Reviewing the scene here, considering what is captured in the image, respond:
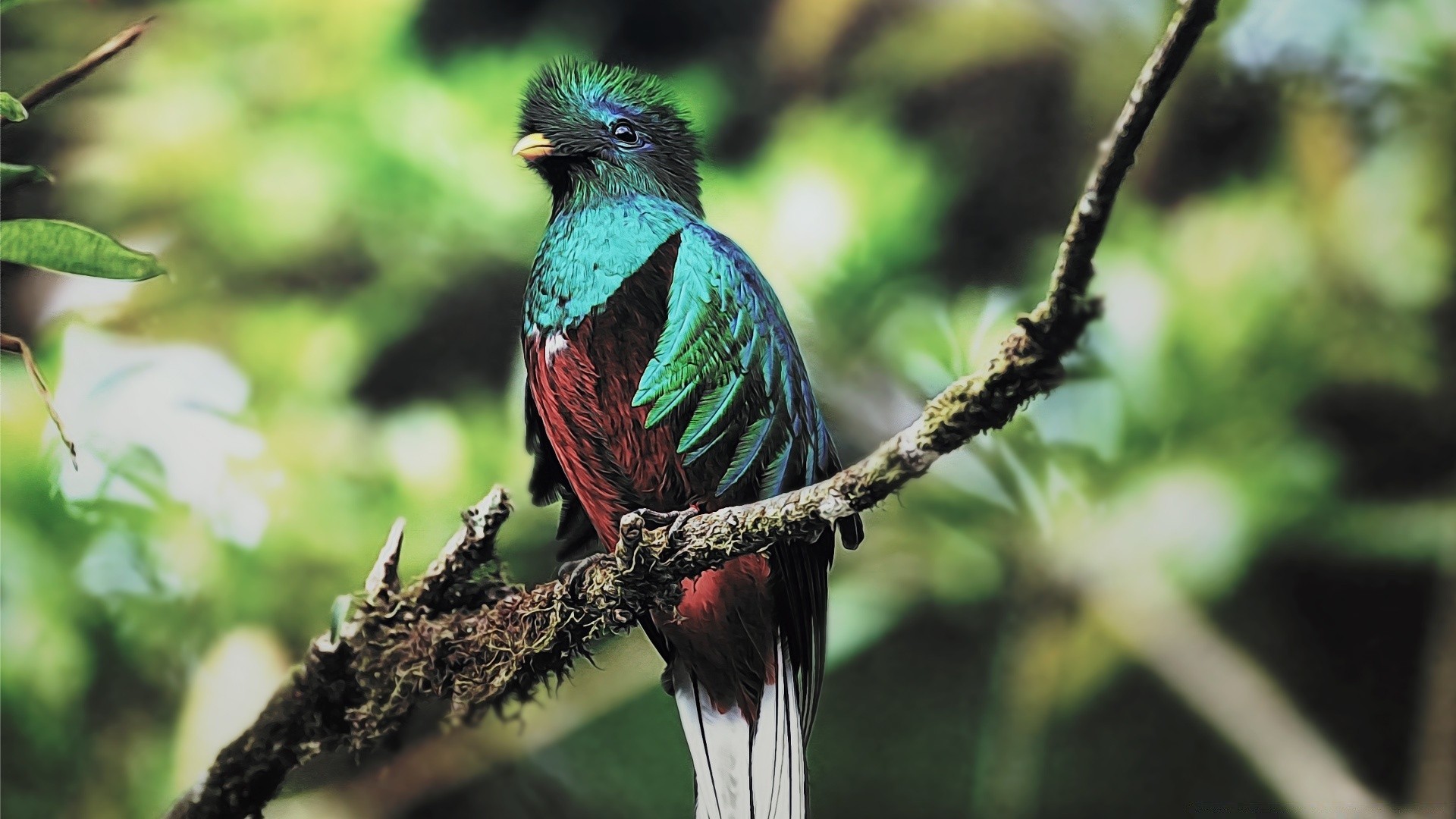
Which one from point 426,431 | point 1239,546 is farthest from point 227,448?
point 1239,546

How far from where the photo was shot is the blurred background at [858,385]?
1.58m

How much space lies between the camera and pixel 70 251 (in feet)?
5.14

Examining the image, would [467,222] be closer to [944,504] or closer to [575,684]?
[575,684]

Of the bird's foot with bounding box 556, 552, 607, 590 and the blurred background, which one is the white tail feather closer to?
the blurred background

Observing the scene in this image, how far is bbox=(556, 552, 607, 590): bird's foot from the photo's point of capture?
1470 mm

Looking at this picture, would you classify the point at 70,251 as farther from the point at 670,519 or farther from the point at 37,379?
the point at 670,519

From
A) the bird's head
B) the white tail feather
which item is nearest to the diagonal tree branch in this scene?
the white tail feather

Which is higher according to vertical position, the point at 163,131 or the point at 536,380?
the point at 163,131

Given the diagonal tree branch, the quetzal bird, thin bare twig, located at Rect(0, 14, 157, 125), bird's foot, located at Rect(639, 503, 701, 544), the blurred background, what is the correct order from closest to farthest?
the diagonal tree branch
bird's foot, located at Rect(639, 503, 701, 544)
the quetzal bird
the blurred background
thin bare twig, located at Rect(0, 14, 157, 125)

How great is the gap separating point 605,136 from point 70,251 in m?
0.82

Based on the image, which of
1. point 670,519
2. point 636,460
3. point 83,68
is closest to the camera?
point 670,519

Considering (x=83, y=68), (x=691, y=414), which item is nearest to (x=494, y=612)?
(x=691, y=414)

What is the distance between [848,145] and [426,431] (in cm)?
Answer: 85

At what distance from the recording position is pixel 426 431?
1.75 metres
